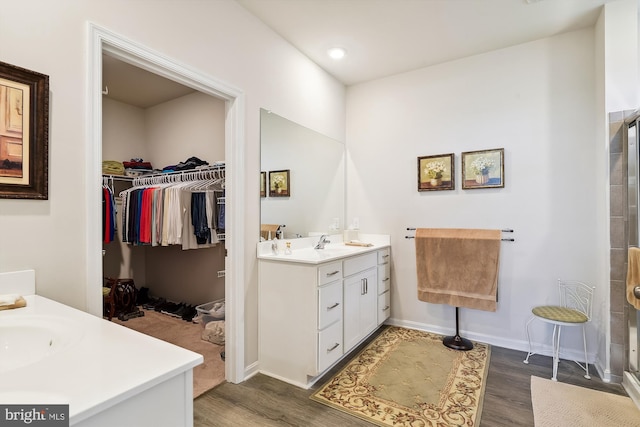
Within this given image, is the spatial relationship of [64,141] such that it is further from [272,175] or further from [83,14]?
[272,175]

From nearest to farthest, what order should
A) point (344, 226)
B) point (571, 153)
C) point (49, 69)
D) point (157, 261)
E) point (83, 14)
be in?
point (49, 69)
point (83, 14)
point (571, 153)
point (344, 226)
point (157, 261)

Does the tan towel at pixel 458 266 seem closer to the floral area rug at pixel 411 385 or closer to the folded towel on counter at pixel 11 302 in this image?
the floral area rug at pixel 411 385

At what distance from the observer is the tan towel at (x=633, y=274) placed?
1.99 meters

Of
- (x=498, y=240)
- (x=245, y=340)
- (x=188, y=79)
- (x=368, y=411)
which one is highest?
(x=188, y=79)

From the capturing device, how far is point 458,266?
2922 mm

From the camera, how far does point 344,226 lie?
3.79m

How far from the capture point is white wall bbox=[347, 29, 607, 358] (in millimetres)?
2727

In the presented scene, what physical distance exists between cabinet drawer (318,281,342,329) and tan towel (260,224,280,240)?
26.2 inches

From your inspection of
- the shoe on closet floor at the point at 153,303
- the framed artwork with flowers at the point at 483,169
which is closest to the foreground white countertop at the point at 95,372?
the framed artwork with flowers at the point at 483,169

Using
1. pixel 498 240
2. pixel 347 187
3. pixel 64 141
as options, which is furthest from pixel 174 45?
pixel 498 240

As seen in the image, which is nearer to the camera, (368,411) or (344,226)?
(368,411)

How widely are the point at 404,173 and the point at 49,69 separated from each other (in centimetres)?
295

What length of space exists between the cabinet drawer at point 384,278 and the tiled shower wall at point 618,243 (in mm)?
1766

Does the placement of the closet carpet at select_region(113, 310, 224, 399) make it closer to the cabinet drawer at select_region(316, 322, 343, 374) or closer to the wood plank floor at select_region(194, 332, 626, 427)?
the wood plank floor at select_region(194, 332, 626, 427)
